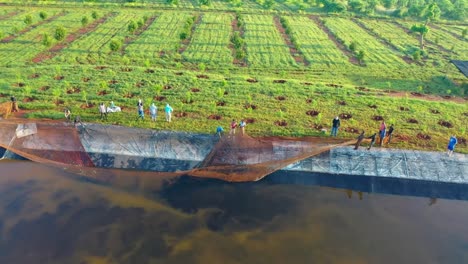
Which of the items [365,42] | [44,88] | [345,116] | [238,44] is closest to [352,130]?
[345,116]

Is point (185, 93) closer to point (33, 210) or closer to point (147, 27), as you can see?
point (33, 210)

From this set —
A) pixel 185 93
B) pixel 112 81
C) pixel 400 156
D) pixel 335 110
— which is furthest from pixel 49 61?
pixel 400 156

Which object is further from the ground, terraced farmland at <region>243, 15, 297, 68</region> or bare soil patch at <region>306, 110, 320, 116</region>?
terraced farmland at <region>243, 15, 297, 68</region>

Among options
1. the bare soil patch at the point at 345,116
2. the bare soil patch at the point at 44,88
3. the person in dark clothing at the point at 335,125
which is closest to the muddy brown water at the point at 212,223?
the person in dark clothing at the point at 335,125

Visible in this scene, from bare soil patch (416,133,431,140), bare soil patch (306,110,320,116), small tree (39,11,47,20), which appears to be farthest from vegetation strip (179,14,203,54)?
bare soil patch (416,133,431,140)

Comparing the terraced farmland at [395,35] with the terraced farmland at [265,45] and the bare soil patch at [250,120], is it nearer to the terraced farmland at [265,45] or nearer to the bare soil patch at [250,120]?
the terraced farmland at [265,45]

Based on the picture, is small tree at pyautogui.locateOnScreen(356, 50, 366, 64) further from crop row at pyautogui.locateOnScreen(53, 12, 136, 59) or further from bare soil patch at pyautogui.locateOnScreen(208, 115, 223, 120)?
crop row at pyautogui.locateOnScreen(53, 12, 136, 59)
